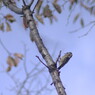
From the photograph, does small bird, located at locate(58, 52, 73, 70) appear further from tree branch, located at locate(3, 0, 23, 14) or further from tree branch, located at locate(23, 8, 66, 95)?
tree branch, located at locate(3, 0, 23, 14)

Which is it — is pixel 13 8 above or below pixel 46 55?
above

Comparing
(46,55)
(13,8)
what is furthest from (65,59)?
(13,8)

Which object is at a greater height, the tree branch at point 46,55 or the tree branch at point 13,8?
the tree branch at point 13,8

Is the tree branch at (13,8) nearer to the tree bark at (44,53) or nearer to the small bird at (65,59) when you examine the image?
the tree bark at (44,53)

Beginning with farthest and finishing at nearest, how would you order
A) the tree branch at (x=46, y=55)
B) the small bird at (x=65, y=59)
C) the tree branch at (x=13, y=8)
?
the tree branch at (x=13, y=8) < the small bird at (x=65, y=59) < the tree branch at (x=46, y=55)

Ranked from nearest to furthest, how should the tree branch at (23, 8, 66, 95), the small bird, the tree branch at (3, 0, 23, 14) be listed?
the tree branch at (23, 8, 66, 95) < the small bird < the tree branch at (3, 0, 23, 14)

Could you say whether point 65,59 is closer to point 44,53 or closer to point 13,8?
point 44,53

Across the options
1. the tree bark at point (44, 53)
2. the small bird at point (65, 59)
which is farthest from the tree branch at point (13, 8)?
the small bird at point (65, 59)

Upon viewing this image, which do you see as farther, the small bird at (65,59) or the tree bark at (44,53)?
the small bird at (65,59)

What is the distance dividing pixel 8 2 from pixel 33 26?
0.96 ft

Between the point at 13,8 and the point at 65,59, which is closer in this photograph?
the point at 65,59

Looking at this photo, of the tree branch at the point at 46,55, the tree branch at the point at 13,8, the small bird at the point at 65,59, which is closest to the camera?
the tree branch at the point at 46,55

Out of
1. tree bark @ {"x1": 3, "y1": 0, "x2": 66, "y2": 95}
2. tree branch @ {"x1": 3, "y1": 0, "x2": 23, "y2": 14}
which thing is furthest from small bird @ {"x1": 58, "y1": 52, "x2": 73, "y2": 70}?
tree branch @ {"x1": 3, "y1": 0, "x2": 23, "y2": 14}

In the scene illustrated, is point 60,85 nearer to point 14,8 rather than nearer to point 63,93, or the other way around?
point 63,93
